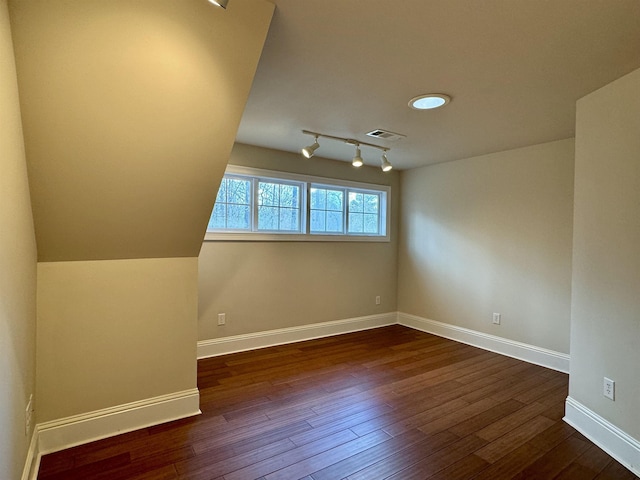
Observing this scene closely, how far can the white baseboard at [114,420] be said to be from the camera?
2.01 meters

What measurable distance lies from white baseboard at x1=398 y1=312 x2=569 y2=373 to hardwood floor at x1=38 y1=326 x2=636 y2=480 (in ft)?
0.59

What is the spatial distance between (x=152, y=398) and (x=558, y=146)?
418cm

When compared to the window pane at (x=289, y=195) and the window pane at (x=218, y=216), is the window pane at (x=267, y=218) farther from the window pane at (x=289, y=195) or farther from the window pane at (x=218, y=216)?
the window pane at (x=218, y=216)

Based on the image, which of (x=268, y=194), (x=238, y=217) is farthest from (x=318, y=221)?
(x=238, y=217)

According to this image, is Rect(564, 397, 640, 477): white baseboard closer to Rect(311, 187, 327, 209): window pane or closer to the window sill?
the window sill

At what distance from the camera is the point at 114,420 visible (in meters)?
2.19

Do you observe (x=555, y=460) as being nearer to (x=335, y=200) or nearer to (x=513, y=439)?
(x=513, y=439)

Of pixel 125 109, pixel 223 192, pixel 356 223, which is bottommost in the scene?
pixel 356 223

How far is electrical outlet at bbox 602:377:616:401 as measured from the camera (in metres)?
2.06

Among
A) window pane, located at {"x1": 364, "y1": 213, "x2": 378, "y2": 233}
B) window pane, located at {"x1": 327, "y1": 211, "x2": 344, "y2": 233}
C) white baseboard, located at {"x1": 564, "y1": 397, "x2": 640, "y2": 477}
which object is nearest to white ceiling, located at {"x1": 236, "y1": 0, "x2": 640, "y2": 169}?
window pane, located at {"x1": 327, "y1": 211, "x2": 344, "y2": 233}

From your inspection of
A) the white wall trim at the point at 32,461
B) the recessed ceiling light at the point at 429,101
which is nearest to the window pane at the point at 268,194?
the recessed ceiling light at the point at 429,101

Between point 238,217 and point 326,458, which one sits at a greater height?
point 238,217

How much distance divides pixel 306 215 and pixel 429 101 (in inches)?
84.4

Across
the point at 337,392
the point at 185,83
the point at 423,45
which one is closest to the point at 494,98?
the point at 423,45
